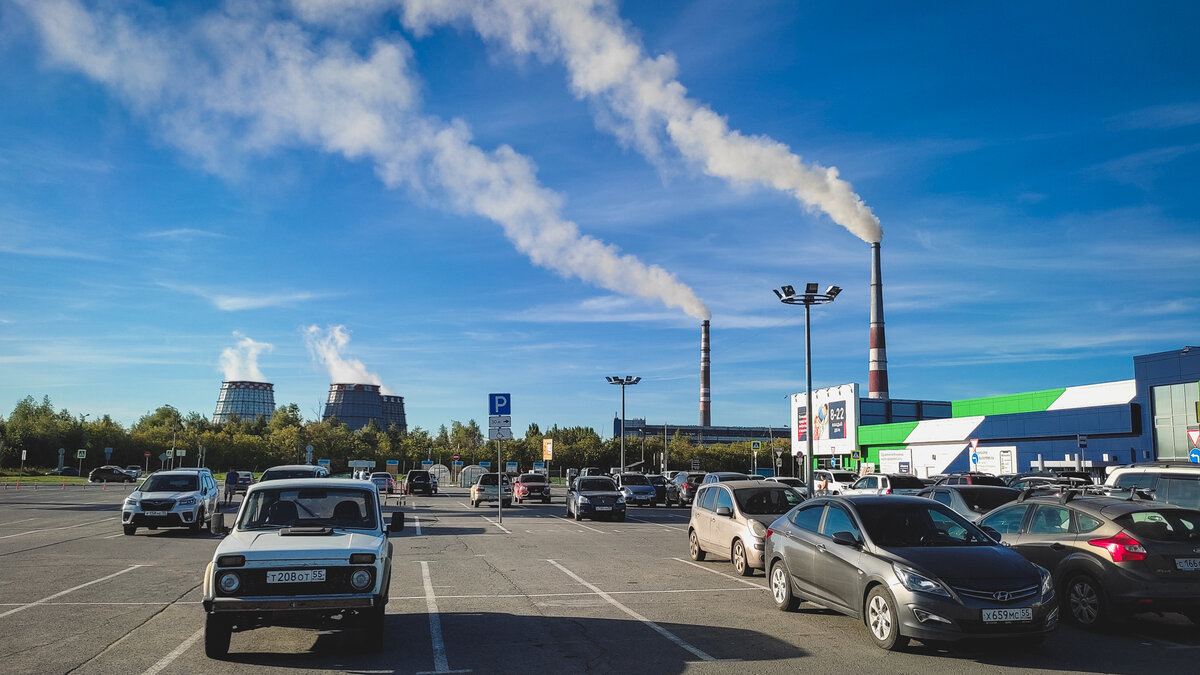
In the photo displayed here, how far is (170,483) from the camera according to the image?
22484 mm

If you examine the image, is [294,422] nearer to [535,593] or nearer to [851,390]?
[851,390]

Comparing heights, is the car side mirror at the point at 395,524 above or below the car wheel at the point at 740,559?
above

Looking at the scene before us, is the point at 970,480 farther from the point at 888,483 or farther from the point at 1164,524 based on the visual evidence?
the point at 1164,524

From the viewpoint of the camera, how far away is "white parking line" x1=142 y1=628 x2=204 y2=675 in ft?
24.3

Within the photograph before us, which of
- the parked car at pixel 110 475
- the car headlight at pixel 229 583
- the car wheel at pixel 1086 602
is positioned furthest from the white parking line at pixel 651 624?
the parked car at pixel 110 475

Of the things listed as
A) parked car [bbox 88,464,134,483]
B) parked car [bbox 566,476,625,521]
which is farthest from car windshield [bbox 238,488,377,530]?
parked car [bbox 88,464,134,483]

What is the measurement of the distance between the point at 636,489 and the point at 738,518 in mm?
24448

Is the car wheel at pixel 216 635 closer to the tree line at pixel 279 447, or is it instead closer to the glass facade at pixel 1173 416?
the glass facade at pixel 1173 416

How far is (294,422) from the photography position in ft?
486

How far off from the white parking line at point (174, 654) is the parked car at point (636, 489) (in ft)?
97.5

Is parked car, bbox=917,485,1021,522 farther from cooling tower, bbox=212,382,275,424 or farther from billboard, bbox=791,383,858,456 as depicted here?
cooling tower, bbox=212,382,275,424

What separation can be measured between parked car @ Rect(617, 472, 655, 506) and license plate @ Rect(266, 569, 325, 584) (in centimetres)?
3089

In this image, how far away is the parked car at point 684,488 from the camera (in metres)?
41.2

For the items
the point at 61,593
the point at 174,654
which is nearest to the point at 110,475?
the point at 61,593
